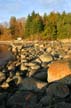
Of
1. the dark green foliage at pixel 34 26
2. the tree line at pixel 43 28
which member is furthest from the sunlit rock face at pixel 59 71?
the dark green foliage at pixel 34 26

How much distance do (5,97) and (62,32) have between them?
151 feet

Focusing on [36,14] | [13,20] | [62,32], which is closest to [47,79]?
[62,32]

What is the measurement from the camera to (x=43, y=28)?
198 feet

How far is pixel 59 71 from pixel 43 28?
51679mm

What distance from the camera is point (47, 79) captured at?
9.54 meters

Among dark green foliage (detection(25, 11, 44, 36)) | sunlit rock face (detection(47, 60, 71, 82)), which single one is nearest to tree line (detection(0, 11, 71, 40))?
dark green foliage (detection(25, 11, 44, 36))

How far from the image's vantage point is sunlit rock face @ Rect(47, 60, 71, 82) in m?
9.07

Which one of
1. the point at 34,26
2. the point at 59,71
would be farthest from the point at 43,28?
the point at 59,71

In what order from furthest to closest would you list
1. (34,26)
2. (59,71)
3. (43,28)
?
(43,28) → (34,26) → (59,71)

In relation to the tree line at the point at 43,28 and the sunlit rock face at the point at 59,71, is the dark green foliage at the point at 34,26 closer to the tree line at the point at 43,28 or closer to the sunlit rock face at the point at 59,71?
the tree line at the point at 43,28

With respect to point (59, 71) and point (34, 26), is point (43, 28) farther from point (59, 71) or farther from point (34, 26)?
point (59, 71)

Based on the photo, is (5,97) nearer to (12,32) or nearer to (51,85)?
(51,85)

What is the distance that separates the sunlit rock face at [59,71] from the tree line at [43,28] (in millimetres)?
43715

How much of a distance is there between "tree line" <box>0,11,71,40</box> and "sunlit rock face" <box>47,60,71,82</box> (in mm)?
43715
